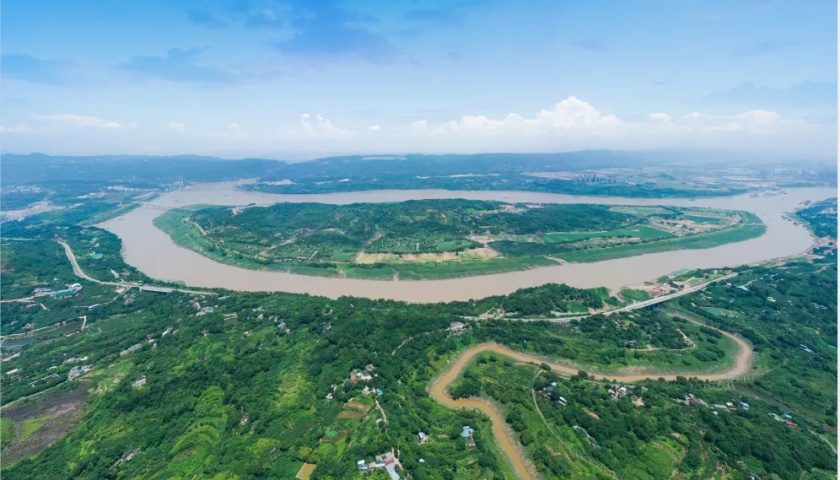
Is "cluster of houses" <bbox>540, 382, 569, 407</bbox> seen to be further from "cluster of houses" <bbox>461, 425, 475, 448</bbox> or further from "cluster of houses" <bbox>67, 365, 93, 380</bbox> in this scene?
"cluster of houses" <bbox>67, 365, 93, 380</bbox>

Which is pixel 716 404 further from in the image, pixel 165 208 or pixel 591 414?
pixel 165 208

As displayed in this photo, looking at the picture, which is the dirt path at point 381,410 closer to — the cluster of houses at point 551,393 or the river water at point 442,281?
the cluster of houses at point 551,393

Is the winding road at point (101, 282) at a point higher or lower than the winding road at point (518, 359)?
higher

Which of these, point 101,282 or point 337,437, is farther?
point 101,282

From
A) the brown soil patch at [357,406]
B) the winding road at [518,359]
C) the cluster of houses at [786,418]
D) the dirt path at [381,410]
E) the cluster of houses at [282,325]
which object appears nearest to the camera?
the winding road at [518,359]

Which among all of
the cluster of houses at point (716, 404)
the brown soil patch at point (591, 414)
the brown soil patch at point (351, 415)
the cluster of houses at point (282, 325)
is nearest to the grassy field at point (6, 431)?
the cluster of houses at point (282, 325)

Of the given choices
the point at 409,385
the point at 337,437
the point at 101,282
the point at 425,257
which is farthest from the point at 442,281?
the point at 101,282

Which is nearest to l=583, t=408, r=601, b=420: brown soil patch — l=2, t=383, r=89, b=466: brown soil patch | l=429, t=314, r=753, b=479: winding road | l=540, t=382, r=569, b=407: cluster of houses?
l=540, t=382, r=569, b=407: cluster of houses
